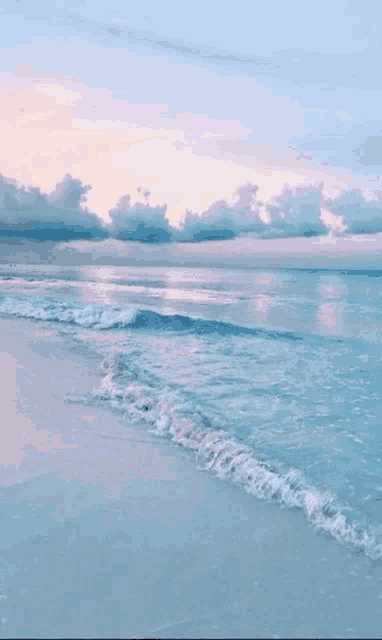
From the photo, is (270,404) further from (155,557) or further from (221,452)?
(155,557)

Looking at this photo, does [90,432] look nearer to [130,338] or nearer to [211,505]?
[211,505]

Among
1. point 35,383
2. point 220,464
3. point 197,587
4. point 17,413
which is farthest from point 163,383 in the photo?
point 197,587

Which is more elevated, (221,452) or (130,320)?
(130,320)

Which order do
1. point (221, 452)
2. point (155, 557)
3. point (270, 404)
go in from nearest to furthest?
point (155, 557) < point (221, 452) < point (270, 404)

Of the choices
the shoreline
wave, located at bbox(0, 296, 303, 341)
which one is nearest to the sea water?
wave, located at bbox(0, 296, 303, 341)

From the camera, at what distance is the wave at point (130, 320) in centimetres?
1752

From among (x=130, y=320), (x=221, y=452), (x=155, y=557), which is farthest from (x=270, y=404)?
(x=130, y=320)

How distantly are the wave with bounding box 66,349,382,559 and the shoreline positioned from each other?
0.56 ft

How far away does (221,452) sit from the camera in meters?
5.63

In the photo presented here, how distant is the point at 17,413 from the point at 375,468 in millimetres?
4681

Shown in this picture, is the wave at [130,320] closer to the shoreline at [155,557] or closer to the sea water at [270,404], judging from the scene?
the sea water at [270,404]

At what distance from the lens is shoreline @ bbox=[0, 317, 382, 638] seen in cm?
290

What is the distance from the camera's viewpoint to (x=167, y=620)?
288 centimetres

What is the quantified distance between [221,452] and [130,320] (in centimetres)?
1369
